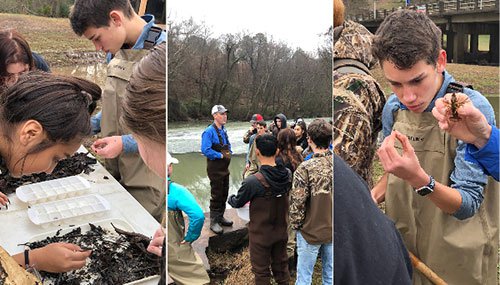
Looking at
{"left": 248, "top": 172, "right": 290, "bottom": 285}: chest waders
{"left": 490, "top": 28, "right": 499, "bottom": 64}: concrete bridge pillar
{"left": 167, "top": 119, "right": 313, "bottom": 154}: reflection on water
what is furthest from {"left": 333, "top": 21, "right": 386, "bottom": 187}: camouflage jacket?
{"left": 490, "top": 28, "right": 499, "bottom": 64}: concrete bridge pillar

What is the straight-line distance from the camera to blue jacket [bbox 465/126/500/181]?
4.26 ft

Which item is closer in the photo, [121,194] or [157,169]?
[157,169]

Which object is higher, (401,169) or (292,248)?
(401,169)

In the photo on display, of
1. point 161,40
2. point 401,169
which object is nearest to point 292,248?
point 401,169

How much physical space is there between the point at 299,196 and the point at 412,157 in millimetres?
313

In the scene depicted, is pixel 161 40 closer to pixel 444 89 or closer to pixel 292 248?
pixel 292 248

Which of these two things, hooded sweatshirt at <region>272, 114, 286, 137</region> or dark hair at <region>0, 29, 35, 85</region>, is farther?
dark hair at <region>0, 29, 35, 85</region>

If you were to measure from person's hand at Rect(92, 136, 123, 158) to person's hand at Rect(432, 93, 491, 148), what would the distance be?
88 centimetres

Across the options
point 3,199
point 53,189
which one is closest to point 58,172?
point 53,189

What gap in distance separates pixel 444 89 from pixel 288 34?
44cm

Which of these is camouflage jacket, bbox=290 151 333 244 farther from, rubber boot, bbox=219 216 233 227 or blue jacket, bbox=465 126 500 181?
blue jacket, bbox=465 126 500 181

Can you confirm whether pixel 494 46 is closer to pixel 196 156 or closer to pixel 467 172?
pixel 467 172

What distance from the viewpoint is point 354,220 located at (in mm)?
1319

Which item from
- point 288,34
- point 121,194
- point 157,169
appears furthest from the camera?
point 121,194
